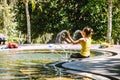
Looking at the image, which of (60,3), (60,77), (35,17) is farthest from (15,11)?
(60,77)

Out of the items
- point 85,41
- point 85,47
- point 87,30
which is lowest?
point 85,47

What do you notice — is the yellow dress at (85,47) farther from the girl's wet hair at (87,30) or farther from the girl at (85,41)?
the girl's wet hair at (87,30)

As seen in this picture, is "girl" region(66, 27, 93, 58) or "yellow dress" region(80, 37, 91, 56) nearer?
"girl" region(66, 27, 93, 58)

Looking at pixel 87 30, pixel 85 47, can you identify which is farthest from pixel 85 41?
pixel 87 30

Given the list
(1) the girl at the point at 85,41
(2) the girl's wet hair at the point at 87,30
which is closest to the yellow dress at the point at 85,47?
(1) the girl at the point at 85,41

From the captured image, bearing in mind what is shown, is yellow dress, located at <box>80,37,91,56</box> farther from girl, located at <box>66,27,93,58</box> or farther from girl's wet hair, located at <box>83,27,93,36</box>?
girl's wet hair, located at <box>83,27,93,36</box>

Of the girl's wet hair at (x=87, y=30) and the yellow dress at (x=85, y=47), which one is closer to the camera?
the girl's wet hair at (x=87, y=30)

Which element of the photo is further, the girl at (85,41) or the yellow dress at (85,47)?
the yellow dress at (85,47)

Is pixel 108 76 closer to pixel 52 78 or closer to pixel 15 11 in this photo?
pixel 52 78

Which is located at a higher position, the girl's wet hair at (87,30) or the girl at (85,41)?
the girl's wet hair at (87,30)

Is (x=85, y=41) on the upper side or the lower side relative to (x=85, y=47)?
upper

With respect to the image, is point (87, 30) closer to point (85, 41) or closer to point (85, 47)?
point (85, 41)

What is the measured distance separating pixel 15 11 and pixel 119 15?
1437cm

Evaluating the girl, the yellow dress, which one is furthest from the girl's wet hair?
the yellow dress
